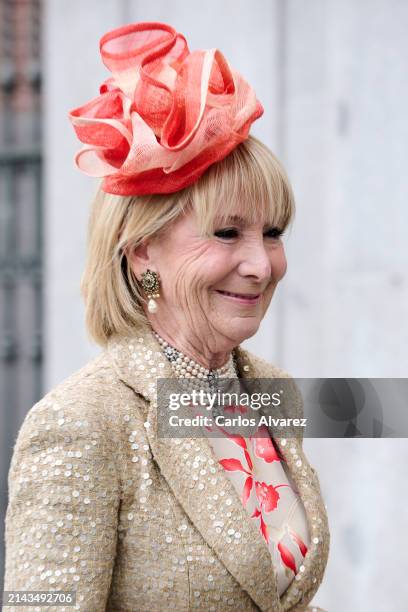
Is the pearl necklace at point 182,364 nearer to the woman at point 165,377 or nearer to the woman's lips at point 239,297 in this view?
the woman at point 165,377

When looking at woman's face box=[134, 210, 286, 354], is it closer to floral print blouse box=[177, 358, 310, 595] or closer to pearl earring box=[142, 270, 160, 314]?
pearl earring box=[142, 270, 160, 314]

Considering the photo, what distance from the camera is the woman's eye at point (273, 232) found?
1681 mm

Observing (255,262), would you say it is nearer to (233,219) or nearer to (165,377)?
(233,219)

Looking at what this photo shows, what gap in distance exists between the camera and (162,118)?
160cm

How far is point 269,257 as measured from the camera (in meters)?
1.67

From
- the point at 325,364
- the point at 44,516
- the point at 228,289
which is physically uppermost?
the point at 228,289

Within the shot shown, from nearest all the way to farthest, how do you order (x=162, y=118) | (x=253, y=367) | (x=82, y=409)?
(x=82, y=409) < (x=162, y=118) < (x=253, y=367)

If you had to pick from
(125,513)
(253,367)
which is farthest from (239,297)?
(125,513)

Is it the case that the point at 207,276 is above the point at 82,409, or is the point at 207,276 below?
above

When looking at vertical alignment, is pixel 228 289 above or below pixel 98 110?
below

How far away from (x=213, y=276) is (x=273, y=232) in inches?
6.7

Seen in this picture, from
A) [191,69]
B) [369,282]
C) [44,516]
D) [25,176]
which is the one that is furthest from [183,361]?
[25,176]

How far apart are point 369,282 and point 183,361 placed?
1954 mm

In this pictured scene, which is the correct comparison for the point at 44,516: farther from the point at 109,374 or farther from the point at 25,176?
the point at 25,176
